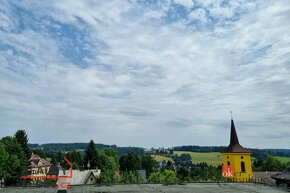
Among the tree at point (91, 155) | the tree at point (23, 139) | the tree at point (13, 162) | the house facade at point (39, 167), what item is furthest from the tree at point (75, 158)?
the tree at point (13, 162)

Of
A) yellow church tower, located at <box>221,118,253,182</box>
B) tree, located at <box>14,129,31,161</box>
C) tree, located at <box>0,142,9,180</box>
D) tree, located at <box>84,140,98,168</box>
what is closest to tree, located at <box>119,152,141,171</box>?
tree, located at <box>84,140,98,168</box>

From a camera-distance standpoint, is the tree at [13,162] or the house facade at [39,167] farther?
the house facade at [39,167]

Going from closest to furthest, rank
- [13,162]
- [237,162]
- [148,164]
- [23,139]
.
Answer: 1. [13,162]
2. [237,162]
3. [23,139]
4. [148,164]

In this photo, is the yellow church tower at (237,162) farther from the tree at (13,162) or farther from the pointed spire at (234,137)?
the tree at (13,162)

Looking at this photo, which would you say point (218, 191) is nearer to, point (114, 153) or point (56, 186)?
point (56, 186)

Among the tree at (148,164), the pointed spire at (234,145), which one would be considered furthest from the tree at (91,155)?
the tree at (148,164)

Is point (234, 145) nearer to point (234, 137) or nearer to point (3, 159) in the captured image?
point (234, 137)

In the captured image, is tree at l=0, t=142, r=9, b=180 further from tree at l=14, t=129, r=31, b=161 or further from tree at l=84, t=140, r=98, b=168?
tree at l=84, t=140, r=98, b=168

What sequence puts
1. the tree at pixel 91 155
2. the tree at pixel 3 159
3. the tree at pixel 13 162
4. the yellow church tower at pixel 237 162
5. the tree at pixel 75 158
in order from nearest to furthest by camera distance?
the tree at pixel 3 159 → the tree at pixel 13 162 → the yellow church tower at pixel 237 162 → the tree at pixel 91 155 → the tree at pixel 75 158

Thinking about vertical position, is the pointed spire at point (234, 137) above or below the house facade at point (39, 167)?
above

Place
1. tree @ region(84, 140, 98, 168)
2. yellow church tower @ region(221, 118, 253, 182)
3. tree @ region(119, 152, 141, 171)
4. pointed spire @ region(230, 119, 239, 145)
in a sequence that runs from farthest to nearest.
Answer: tree @ region(119, 152, 141, 171) → tree @ region(84, 140, 98, 168) → pointed spire @ region(230, 119, 239, 145) → yellow church tower @ region(221, 118, 253, 182)

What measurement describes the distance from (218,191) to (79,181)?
51095 mm

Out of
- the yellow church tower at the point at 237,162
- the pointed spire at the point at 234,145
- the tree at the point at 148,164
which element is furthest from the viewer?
the tree at the point at 148,164

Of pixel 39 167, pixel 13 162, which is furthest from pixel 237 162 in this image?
pixel 39 167
